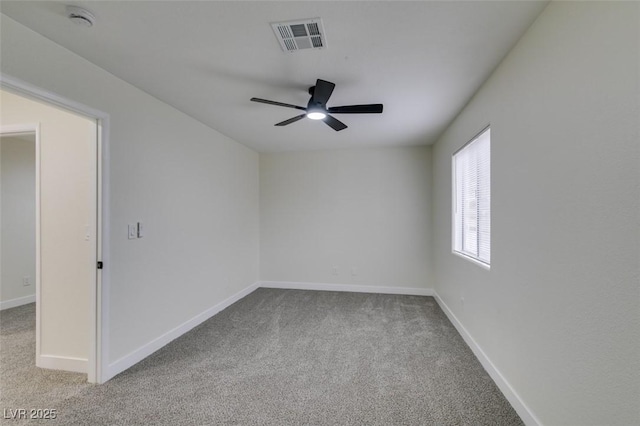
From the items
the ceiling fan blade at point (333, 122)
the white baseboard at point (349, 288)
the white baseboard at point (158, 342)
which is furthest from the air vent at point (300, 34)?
the white baseboard at point (349, 288)

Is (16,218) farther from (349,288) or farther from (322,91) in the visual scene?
(349,288)

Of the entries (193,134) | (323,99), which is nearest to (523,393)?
Answer: (323,99)

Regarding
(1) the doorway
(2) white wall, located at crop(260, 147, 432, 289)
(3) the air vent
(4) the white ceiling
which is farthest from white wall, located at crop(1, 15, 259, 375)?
(3) the air vent

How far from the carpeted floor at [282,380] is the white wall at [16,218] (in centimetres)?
83

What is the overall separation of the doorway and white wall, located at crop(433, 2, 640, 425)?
3.31 metres

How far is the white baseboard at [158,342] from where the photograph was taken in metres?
2.32

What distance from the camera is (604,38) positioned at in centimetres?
118

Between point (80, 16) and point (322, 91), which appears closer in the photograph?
point (80, 16)

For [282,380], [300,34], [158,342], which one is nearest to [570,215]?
[300,34]

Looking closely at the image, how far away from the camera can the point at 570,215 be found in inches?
54.0

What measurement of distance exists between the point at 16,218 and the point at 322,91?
4.97 metres

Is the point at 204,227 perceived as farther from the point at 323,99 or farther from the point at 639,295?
the point at 639,295

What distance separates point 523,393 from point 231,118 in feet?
11.7

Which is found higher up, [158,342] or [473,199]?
[473,199]
